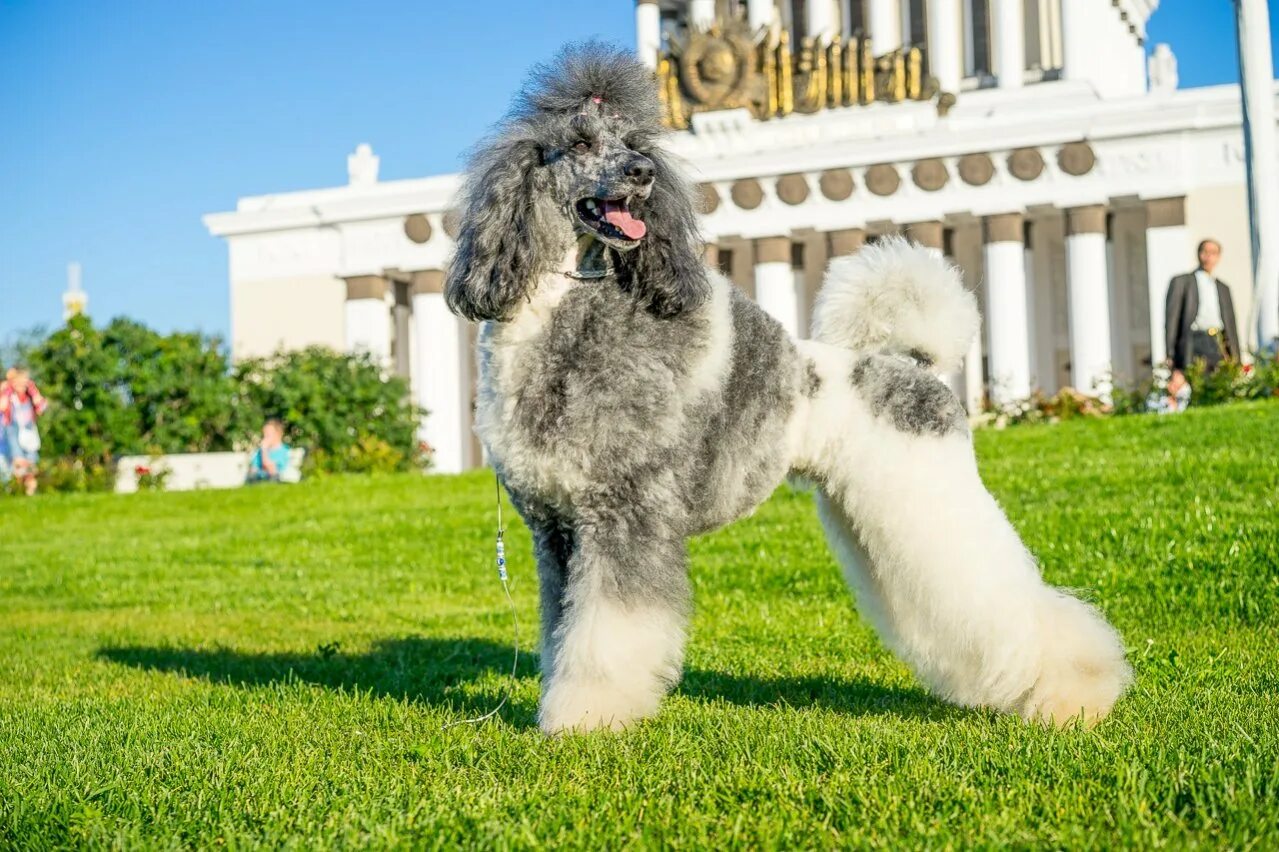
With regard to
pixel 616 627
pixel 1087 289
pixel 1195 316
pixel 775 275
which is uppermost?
pixel 775 275

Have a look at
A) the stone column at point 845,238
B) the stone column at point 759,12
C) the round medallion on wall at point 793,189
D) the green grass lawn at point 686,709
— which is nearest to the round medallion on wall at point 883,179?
the stone column at point 845,238

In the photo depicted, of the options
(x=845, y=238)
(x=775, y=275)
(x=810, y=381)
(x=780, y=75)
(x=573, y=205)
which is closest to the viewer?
(x=573, y=205)

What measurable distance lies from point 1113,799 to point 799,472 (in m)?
1.82

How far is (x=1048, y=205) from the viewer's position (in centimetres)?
3180

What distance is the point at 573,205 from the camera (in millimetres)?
4504

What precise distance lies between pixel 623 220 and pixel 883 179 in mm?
29076

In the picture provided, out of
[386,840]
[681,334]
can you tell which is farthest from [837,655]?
[386,840]

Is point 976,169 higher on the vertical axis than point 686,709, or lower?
higher

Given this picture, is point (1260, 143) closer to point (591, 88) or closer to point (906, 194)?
point (906, 194)

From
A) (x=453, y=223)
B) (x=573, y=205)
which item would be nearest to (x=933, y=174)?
(x=453, y=223)

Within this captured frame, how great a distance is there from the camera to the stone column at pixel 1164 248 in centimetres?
3030

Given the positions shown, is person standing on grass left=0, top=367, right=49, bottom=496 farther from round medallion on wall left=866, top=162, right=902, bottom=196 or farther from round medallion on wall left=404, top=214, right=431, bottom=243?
round medallion on wall left=866, top=162, right=902, bottom=196

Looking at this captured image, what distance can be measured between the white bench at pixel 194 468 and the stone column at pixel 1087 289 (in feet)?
57.1

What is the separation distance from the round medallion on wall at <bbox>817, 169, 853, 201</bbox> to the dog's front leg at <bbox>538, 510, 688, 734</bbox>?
29.4m
